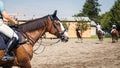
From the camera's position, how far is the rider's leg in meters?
8.21

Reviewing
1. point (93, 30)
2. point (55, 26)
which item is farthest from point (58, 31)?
point (93, 30)

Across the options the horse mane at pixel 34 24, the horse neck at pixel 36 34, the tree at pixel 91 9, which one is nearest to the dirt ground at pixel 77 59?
the horse neck at pixel 36 34

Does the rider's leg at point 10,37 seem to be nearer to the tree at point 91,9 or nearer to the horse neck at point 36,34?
the horse neck at point 36,34

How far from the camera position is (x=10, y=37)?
27.2ft

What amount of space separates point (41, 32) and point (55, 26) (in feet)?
1.67

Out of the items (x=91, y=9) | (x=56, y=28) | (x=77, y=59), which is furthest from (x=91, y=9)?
(x=56, y=28)

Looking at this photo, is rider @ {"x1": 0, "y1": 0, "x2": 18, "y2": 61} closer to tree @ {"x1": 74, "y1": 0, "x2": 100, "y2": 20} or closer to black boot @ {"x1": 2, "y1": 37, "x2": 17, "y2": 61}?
black boot @ {"x1": 2, "y1": 37, "x2": 17, "y2": 61}

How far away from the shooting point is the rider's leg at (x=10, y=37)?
323 inches

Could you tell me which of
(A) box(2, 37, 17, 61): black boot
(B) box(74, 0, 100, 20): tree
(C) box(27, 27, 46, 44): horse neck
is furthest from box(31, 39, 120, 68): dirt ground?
(B) box(74, 0, 100, 20): tree

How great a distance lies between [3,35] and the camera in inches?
329

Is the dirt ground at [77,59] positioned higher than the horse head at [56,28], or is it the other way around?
the horse head at [56,28]

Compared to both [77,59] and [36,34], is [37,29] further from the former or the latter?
[77,59]

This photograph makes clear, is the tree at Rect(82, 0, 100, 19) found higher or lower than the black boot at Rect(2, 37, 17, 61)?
lower

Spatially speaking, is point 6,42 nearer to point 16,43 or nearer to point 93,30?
point 16,43
